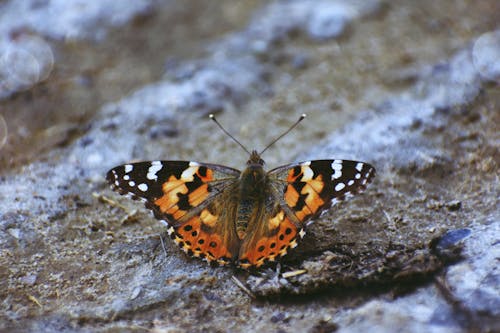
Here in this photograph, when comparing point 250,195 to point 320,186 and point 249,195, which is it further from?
point 320,186

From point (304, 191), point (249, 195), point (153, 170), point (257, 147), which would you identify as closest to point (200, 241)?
point (249, 195)

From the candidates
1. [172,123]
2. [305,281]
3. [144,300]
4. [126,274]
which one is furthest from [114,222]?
[305,281]

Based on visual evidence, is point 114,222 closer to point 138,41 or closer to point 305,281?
point 305,281

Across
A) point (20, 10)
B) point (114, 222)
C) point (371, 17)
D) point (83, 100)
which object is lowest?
point (114, 222)

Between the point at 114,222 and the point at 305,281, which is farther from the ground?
the point at 114,222

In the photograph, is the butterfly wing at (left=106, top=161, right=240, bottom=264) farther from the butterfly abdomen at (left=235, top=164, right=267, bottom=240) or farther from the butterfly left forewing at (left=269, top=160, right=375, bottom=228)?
the butterfly left forewing at (left=269, top=160, right=375, bottom=228)

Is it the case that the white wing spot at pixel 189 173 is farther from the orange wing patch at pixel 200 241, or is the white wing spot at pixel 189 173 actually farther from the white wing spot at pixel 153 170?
the orange wing patch at pixel 200 241
